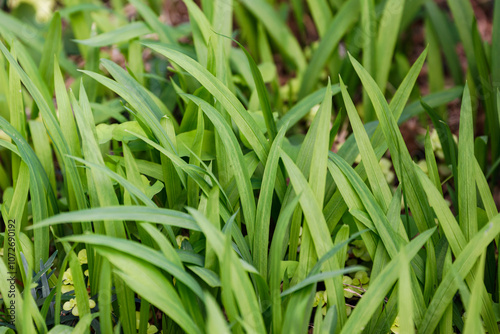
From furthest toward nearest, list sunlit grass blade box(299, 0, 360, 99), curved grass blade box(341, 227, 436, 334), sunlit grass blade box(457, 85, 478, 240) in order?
1. sunlit grass blade box(299, 0, 360, 99)
2. sunlit grass blade box(457, 85, 478, 240)
3. curved grass blade box(341, 227, 436, 334)

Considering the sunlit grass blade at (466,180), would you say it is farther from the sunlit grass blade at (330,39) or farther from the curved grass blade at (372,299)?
the sunlit grass blade at (330,39)

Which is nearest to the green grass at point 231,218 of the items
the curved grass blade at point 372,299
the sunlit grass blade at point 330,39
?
the curved grass blade at point 372,299

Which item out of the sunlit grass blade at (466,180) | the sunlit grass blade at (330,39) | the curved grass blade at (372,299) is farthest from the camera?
the sunlit grass blade at (330,39)

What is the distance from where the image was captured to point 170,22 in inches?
79.0

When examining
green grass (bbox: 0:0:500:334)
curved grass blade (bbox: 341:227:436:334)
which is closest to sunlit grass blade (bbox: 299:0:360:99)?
green grass (bbox: 0:0:500:334)

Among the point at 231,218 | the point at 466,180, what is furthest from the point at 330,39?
the point at 231,218

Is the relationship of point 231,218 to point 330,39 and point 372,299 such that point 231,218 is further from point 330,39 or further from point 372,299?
point 330,39

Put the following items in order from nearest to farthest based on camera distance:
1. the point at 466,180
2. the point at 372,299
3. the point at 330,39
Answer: the point at 372,299 < the point at 466,180 < the point at 330,39

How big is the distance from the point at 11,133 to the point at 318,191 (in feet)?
2.23

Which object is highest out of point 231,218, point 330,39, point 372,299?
point 330,39

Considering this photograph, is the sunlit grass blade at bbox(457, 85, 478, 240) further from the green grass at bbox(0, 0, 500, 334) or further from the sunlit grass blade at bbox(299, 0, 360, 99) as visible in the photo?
the sunlit grass blade at bbox(299, 0, 360, 99)

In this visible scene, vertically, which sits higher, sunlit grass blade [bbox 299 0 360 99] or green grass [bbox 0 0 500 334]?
sunlit grass blade [bbox 299 0 360 99]

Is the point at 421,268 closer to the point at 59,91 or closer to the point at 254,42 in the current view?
the point at 59,91

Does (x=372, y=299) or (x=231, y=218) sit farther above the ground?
(x=231, y=218)
